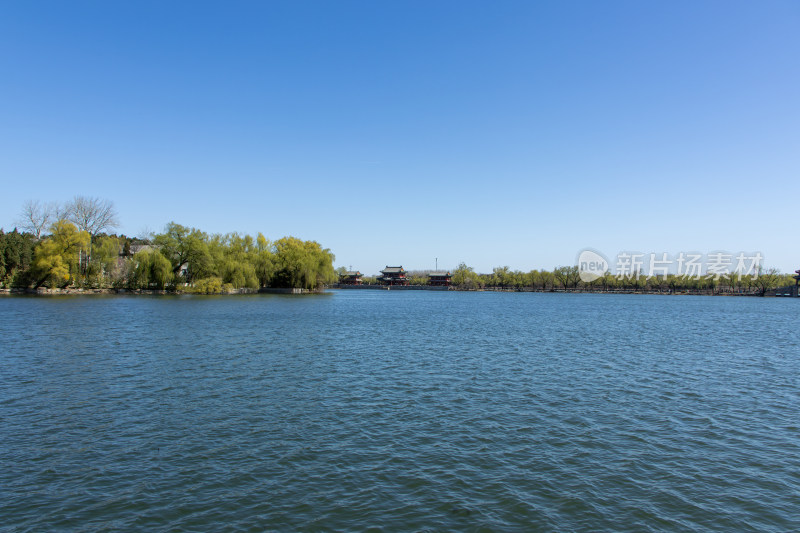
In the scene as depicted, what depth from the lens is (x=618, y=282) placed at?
527ft

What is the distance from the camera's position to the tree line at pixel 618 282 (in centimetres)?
14800

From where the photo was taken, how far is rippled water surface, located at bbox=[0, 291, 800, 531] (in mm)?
7328

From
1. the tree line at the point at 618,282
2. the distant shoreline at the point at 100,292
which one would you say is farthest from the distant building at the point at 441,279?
the distant shoreline at the point at 100,292

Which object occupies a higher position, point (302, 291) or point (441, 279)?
point (441, 279)

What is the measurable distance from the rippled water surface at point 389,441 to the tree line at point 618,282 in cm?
14240

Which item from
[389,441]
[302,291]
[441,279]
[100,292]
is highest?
[441,279]

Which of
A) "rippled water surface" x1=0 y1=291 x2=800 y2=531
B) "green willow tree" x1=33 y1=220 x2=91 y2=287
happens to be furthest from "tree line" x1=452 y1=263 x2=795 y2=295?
"rippled water surface" x1=0 y1=291 x2=800 y2=531

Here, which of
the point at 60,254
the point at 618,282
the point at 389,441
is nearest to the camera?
the point at 389,441

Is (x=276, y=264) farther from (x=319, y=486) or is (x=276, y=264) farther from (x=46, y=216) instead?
(x=319, y=486)

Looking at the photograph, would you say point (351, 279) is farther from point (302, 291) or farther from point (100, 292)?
point (100, 292)

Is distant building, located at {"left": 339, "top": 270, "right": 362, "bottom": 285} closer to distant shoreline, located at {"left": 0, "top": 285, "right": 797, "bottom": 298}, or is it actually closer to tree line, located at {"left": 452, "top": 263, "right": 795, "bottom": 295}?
distant shoreline, located at {"left": 0, "top": 285, "right": 797, "bottom": 298}

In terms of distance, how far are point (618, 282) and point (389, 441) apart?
555ft

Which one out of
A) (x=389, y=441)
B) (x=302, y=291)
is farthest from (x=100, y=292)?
(x=389, y=441)

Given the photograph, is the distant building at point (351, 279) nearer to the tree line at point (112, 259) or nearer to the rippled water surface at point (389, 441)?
the tree line at point (112, 259)
